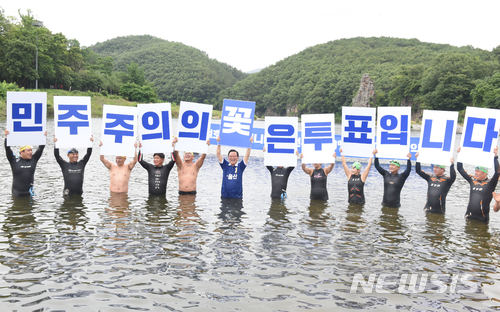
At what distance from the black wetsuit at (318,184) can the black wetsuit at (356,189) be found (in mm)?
1047

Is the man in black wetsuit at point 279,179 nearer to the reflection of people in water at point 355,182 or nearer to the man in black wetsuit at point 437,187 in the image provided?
the reflection of people in water at point 355,182

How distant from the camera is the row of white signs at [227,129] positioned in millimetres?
13625

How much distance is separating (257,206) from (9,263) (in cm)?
864

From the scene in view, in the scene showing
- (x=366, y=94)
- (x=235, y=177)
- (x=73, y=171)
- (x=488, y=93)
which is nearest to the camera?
(x=73, y=171)

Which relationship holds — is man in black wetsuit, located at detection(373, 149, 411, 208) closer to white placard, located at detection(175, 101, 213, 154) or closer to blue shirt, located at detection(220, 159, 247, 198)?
blue shirt, located at detection(220, 159, 247, 198)

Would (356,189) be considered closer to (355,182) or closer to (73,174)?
(355,182)

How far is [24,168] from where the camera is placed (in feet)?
45.8

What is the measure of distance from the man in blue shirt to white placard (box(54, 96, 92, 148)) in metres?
5.13

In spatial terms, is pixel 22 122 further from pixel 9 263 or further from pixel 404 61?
pixel 404 61

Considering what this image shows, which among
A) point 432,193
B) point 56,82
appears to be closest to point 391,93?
point 56,82

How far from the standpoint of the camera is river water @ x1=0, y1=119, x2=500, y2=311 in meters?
7.09

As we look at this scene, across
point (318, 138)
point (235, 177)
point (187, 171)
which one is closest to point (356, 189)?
point (318, 138)

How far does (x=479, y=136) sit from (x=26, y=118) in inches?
636

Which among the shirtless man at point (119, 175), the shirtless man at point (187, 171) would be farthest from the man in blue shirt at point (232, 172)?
the shirtless man at point (119, 175)
